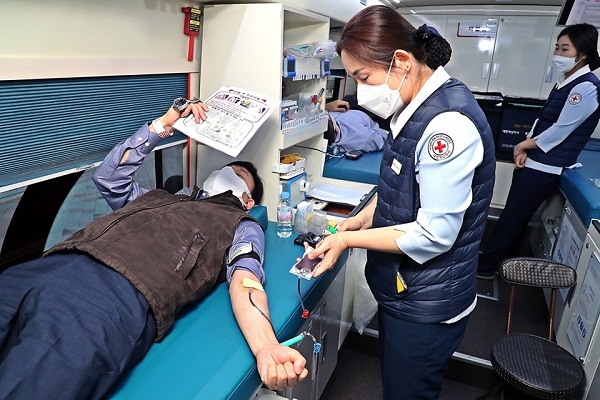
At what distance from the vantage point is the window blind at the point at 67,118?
1336 millimetres

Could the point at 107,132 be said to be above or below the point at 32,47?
below

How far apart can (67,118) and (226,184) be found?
0.69 metres

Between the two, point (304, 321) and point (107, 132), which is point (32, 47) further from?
point (304, 321)

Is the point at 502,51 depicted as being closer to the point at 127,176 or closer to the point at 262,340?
the point at 127,176

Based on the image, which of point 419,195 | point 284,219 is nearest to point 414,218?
point 419,195

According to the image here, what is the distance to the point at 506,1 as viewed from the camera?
3766 millimetres

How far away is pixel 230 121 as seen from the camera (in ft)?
5.76

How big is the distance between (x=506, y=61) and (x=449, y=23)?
0.68m

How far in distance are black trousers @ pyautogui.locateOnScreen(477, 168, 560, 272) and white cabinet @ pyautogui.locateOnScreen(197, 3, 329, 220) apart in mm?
1621

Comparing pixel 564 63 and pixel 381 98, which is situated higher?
pixel 564 63

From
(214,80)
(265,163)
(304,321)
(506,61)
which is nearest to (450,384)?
(304,321)

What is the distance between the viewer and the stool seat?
149 cm

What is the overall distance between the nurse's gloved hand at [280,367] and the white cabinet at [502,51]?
4.01 meters

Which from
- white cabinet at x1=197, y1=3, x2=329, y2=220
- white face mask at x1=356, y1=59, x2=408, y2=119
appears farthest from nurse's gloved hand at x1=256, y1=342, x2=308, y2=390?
white cabinet at x1=197, y1=3, x2=329, y2=220
